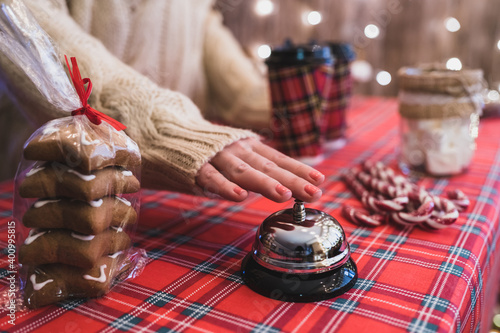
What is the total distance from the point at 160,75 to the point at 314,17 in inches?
47.3

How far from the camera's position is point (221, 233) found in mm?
776

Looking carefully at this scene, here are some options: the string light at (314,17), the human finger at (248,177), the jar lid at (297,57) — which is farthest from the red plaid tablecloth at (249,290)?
the string light at (314,17)

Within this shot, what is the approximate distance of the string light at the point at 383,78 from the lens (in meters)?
2.33

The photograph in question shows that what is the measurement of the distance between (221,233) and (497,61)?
1832mm

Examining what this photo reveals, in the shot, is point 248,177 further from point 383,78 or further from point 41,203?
point 383,78

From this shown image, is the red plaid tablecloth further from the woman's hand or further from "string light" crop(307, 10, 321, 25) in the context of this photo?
"string light" crop(307, 10, 321, 25)

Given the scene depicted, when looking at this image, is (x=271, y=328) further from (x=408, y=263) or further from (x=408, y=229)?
(x=408, y=229)

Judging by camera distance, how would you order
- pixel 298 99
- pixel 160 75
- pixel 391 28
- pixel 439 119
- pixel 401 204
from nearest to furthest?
pixel 401 204
pixel 439 119
pixel 298 99
pixel 160 75
pixel 391 28

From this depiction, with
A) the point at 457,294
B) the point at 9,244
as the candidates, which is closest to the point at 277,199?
the point at 457,294

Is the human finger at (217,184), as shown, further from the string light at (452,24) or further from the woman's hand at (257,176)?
the string light at (452,24)

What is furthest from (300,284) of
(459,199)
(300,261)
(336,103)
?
(336,103)

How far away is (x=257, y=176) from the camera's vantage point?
0.67 meters

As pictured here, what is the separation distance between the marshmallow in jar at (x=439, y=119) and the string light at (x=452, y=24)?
4.05ft

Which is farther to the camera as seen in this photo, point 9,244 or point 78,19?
point 78,19
